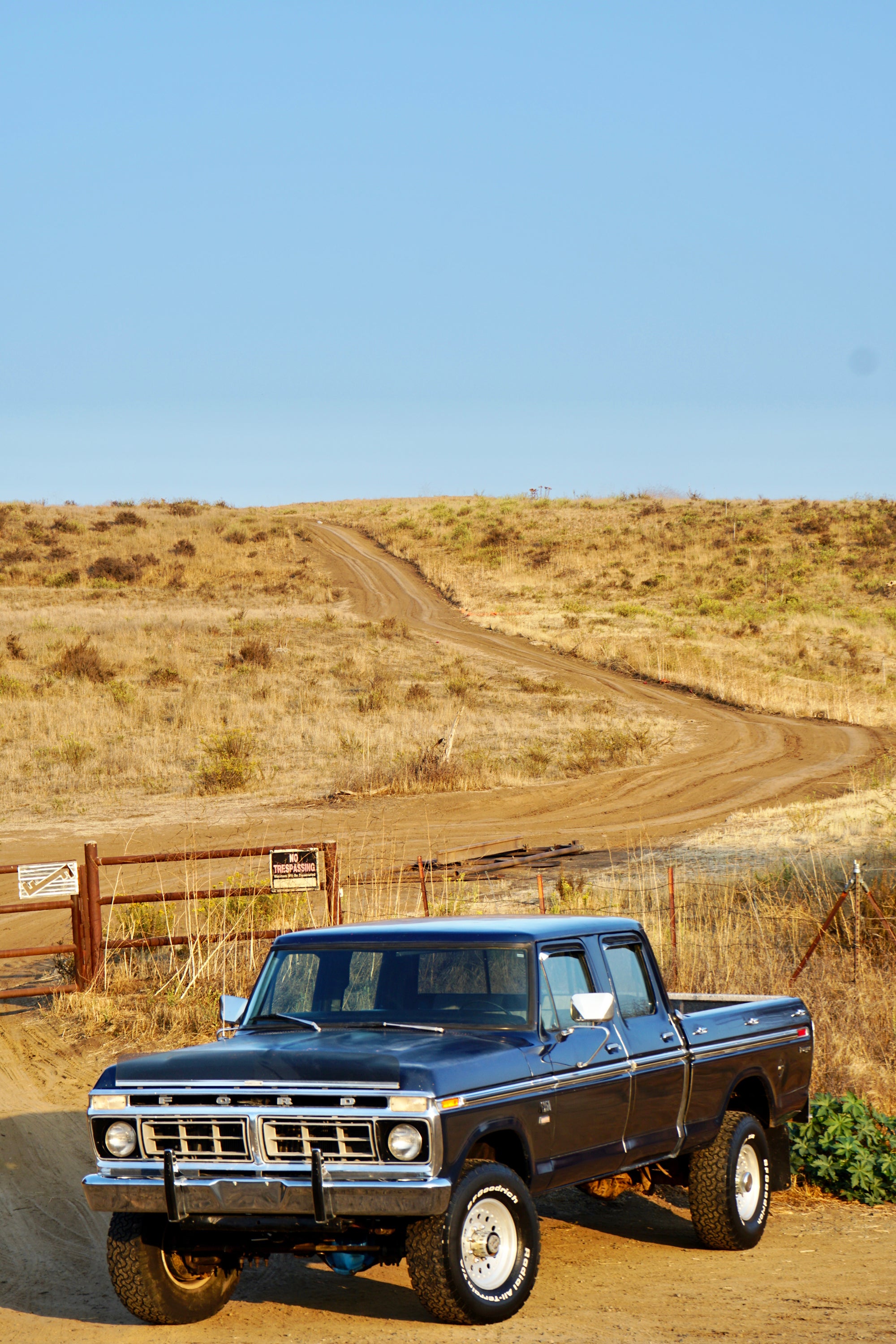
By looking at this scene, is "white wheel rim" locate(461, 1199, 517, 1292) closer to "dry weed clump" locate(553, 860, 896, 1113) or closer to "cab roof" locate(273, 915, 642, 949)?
"cab roof" locate(273, 915, 642, 949)

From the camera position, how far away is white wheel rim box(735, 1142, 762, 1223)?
6.90 metres

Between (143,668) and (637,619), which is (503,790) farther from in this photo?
(637,619)

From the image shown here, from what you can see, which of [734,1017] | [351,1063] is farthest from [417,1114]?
[734,1017]

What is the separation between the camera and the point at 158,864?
849 inches

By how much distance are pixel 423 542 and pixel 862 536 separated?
2641 cm

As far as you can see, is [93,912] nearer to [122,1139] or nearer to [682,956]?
[682,956]

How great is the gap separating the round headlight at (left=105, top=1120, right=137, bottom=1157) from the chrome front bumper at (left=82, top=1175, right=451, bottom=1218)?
0.10 metres

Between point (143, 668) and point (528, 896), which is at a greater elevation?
point (143, 668)

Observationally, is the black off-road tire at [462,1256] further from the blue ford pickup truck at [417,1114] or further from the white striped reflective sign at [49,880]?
the white striped reflective sign at [49,880]

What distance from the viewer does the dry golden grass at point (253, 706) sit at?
3038 cm

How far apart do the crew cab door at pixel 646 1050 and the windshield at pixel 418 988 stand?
771 millimetres

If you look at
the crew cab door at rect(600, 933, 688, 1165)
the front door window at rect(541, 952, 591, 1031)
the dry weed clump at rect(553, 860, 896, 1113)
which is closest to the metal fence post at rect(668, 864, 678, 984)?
the dry weed clump at rect(553, 860, 896, 1113)

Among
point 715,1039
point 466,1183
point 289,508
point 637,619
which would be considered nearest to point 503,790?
point 715,1039

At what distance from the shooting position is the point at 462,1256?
5180mm
